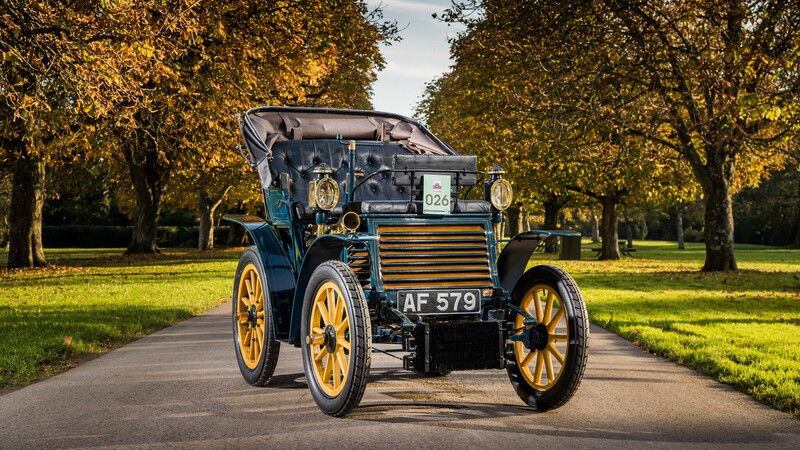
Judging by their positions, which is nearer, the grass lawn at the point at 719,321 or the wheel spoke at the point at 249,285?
the grass lawn at the point at 719,321

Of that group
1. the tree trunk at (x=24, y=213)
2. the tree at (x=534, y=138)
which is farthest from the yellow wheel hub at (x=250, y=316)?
the tree trunk at (x=24, y=213)

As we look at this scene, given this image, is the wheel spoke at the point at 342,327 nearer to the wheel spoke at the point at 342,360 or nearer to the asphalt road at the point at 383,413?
the wheel spoke at the point at 342,360

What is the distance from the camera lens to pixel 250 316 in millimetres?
7688

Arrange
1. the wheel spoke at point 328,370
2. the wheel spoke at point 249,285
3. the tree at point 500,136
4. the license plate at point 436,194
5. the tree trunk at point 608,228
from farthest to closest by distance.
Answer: the tree trunk at point 608,228 < the tree at point 500,136 < the wheel spoke at point 249,285 < the license plate at point 436,194 < the wheel spoke at point 328,370

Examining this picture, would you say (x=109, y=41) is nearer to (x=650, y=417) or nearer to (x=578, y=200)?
(x=650, y=417)

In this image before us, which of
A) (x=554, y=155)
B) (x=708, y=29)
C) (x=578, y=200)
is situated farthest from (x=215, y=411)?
(x=578, y=200)

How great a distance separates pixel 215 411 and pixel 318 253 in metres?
1.33

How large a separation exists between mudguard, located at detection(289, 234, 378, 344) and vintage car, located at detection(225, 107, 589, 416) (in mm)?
11

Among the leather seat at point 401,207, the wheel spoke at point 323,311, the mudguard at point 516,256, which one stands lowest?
the wheel spoke at point 323,311

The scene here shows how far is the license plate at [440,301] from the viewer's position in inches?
232

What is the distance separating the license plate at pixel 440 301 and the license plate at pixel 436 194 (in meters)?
0.62

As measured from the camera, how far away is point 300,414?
Answer: 597cm

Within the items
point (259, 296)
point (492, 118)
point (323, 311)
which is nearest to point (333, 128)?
point (259, 296)

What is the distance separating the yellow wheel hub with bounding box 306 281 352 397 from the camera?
5.73 m
